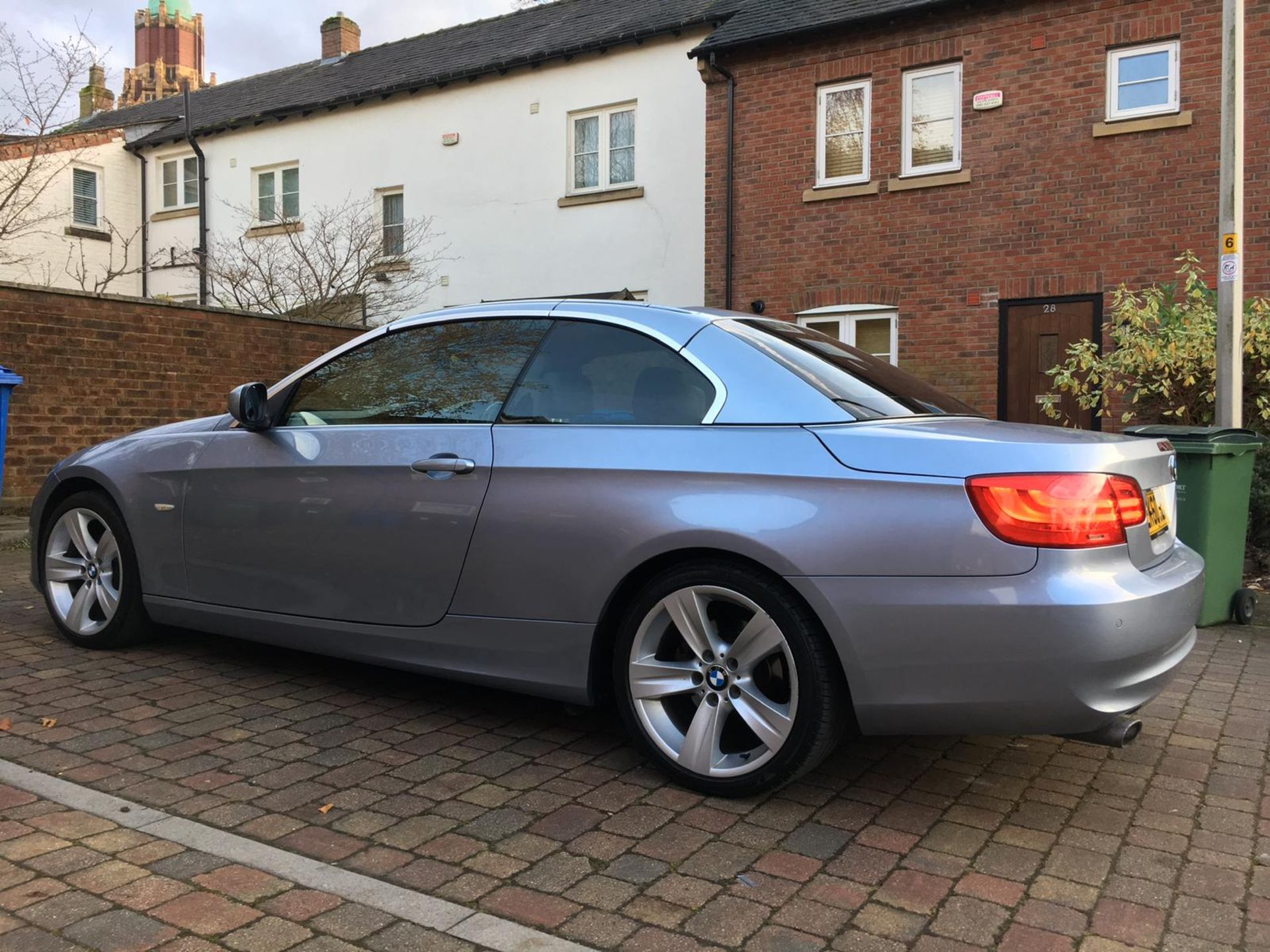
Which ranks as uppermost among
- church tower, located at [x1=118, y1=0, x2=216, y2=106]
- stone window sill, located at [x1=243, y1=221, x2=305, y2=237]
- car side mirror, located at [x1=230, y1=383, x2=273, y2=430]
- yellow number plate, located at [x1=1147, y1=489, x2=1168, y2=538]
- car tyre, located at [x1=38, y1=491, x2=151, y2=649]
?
church tower, located at [x1=118, y1=0, x2=216, y2=106]

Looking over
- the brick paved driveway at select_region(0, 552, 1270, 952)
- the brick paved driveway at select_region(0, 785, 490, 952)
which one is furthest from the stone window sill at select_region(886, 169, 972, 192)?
the brick paved driveway at select_region(0, 785, 490, 952)

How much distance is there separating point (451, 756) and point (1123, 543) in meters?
2.21

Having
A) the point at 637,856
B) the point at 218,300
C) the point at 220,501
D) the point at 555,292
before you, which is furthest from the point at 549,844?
the point at 218,300

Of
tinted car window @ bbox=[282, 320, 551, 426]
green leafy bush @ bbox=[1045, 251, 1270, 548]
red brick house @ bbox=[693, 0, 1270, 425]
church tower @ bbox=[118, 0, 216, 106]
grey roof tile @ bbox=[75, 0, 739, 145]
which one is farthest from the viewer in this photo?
church tower @ bbox=[118, 0, 216, 106]

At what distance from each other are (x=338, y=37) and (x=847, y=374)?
868 inches

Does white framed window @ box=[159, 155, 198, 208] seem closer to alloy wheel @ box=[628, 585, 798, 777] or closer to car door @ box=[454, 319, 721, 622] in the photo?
car door @ box=[454, 319, 721, 622]

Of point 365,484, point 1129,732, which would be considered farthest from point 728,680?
point 365,484

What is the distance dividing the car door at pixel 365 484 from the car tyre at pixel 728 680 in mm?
763

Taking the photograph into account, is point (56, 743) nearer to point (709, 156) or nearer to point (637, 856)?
point (637, 856)

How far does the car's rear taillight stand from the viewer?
9.24 feet

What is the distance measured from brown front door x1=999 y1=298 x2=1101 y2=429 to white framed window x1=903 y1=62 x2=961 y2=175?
1911 millimetres

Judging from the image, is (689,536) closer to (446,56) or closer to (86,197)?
(446,56)

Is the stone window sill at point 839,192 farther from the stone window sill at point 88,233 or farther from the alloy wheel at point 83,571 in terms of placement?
the stone window sill at point 88,233

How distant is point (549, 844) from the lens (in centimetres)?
289
